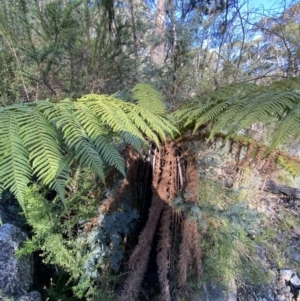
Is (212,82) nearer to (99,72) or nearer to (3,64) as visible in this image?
(99,72)

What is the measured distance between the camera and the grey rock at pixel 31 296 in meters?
1.24

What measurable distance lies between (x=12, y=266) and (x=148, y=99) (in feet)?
3.42

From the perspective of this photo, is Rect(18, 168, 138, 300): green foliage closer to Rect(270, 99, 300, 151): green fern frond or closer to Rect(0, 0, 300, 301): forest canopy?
Rect(0, 0, 300, 301): forest canopy

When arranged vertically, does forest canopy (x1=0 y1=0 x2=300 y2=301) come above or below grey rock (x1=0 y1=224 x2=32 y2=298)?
above

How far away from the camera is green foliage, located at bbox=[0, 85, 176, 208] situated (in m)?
0.69

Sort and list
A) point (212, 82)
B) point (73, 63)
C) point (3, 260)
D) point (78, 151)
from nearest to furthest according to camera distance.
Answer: point (78, 151), point (3, 260), point (73, 63), point (212, 82)

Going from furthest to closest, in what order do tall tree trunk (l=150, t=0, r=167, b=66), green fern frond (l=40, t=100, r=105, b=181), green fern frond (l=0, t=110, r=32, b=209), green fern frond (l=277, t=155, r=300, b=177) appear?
tall tree trunk (l=150, t=0, r=167, b=66) < green fern frond (l=277, t=155, r=300, b=177) < green fern frond (l=40, t=100, r=105, b=181) < green fern frond (l=0, t=110, r=32, b=209)

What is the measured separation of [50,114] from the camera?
843mm

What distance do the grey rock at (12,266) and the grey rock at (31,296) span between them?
4cm

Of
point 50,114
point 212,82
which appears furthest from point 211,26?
point 50,114

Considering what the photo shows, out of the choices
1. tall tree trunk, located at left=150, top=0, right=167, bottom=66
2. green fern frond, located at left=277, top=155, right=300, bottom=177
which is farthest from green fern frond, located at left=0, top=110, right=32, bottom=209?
→ tall tree trunk, located at left=150, top=0, right=167, bottom=66

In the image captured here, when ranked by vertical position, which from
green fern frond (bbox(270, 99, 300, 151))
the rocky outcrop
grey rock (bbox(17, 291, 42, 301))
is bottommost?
grey rock (bbox(17, 291, 42, 301))

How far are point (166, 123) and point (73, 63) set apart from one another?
3.73ft

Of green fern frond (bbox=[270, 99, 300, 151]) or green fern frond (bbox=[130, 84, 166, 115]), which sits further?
green fern frond (bbox=[130, 84, 166, 115])
